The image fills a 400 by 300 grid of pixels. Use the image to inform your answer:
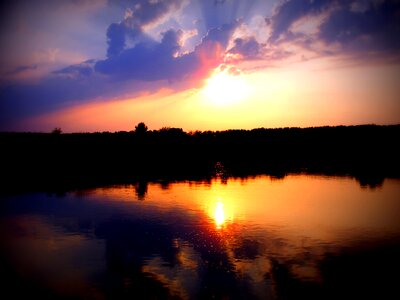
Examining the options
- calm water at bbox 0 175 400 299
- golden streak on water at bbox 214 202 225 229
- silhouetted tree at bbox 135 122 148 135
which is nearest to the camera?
calm water at bbox 0 175 400 299

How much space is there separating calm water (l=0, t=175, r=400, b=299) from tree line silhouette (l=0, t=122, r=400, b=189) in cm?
1578

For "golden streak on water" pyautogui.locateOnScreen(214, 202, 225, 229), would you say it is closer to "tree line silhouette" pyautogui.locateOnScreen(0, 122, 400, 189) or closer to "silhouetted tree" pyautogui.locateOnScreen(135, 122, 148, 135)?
"tree line silhouette" pyautogui.locateOnScreen(0, 122, 400, 189)

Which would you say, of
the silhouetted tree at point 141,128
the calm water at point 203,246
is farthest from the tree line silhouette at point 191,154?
the calm water at point 203,246

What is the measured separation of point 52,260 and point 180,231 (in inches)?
273

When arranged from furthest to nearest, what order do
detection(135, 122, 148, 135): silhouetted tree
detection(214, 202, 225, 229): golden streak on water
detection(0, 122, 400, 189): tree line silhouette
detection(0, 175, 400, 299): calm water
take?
detection(135, 122, 148, 135): silhouetted tree
detection(0, 122, 400, 189): tree line silhouette
detection(214, 202, 225, 229): golden streak on water
detection(0, 175, 400, 299): calm water

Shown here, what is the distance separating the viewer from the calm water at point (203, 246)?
13.1 metres

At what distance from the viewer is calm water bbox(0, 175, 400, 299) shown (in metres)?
13.1

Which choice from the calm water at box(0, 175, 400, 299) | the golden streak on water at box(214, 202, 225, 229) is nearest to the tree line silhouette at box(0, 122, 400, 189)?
the calm water at box(0, 175, 400, 299)

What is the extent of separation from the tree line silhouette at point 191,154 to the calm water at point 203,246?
→ 15.8 metres

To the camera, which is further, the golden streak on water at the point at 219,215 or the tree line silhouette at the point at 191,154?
the tree line silhouette at the point at 191,154

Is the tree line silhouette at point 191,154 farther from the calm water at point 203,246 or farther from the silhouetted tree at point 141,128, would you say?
the calm water at point 203,246

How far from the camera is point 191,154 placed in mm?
94625

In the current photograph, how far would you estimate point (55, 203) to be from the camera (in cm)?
3028

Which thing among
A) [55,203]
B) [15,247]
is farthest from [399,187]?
[15,247]
